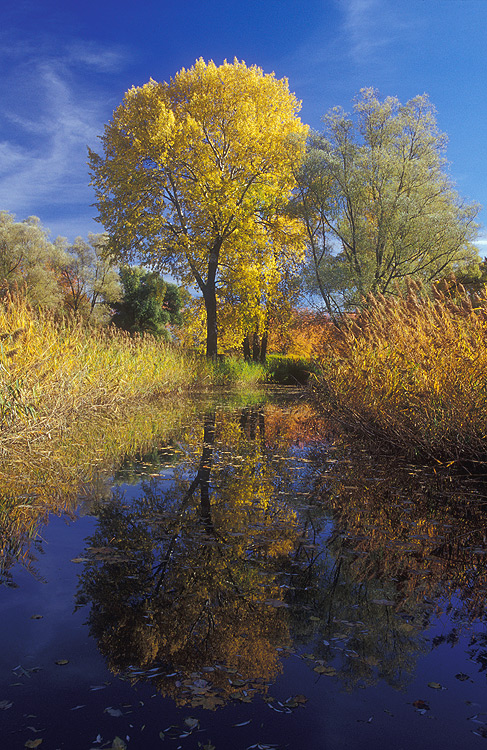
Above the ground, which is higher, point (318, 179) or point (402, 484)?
point (318, 179)

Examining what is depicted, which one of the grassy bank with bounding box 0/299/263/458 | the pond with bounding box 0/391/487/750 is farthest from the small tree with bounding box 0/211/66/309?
the pond with bounding box 0/391/487/750

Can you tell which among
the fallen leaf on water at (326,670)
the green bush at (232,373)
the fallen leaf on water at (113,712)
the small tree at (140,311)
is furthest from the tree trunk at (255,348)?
the fallen leaf on water at (113,712)

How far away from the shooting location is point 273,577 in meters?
3.91

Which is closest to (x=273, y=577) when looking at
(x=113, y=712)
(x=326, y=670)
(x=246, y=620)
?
(x=246, y=620)

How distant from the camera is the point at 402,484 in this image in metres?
6.78

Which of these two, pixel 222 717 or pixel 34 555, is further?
pixel 34 555

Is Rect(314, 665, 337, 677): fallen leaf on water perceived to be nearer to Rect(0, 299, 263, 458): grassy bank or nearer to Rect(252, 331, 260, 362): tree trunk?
Rect(0, 299, 263, 458): grassy bank

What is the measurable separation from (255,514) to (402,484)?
2324 millimetres

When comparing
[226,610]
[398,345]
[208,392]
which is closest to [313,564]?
[226,610]

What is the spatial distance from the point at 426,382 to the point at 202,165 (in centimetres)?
2009

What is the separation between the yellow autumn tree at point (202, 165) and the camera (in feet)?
80.7

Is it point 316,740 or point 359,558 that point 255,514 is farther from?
point 316,740

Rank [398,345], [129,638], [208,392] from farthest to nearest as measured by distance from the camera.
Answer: [208,392] < [398,345] < [129,638]

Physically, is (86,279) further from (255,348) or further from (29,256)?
(255,348)
